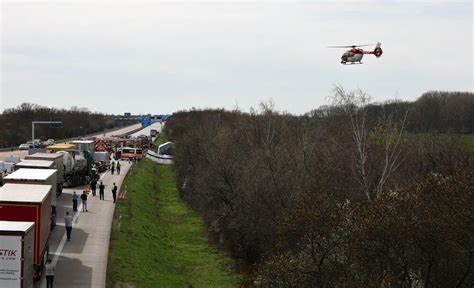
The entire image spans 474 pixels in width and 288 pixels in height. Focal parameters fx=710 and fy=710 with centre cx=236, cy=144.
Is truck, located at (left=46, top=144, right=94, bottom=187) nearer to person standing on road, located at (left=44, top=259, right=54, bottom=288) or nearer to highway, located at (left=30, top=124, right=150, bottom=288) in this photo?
highway, located at (left=30, top=124, right=150, bottom=288)

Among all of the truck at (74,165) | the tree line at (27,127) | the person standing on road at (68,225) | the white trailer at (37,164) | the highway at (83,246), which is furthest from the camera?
the tree line at (27,127)

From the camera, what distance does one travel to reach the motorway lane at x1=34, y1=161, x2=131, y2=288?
2897 centimetres

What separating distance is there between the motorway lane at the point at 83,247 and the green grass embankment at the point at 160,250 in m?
0.53

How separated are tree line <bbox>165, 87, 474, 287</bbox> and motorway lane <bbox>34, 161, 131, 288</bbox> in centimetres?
710

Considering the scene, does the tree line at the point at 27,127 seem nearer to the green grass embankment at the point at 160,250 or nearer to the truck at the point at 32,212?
the green grass embankment at the point at 160,250

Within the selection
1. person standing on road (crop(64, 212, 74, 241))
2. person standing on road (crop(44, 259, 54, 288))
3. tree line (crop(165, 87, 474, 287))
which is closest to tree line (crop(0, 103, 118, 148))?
tree line (crop(165, 87, 474, 287))

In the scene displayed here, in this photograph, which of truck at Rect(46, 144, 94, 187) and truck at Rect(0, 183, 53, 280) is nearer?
truck at Rect(0, 183, 53, 280)

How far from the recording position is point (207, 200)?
51688mm

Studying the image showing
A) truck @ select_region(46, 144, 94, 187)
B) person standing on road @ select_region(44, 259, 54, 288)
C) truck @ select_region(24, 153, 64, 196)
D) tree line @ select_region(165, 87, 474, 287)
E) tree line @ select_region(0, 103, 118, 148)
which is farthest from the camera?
tree line @ select_region(0, 103, 118, 148)

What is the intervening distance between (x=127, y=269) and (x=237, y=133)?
120ft

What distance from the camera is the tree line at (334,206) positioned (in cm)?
2181

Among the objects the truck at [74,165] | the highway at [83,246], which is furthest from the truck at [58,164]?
the truck at [74,165]

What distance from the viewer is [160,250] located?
43125 mm

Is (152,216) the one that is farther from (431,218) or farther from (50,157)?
(431,218)
